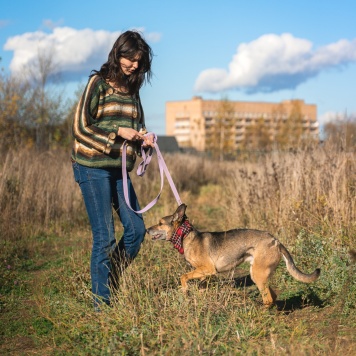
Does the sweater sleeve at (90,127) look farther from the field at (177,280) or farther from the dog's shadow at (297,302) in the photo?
the dog's shadow at (297,302)

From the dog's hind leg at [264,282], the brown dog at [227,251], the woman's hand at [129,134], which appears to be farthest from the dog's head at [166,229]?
the woman's hand at [129,134]

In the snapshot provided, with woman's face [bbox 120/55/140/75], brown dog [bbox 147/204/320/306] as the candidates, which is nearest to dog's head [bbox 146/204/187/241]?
brown dog [bbox 147/204/320/306]

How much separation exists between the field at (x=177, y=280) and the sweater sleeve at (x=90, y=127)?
1.27 m

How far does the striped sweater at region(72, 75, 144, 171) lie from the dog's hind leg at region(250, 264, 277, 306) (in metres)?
1.74

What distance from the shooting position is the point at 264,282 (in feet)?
18.3

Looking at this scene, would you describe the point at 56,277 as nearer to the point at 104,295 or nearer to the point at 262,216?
the point at 104,295

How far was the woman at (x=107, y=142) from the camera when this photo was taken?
5.01 meters

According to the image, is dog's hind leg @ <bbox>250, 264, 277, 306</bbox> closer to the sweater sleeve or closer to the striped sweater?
the striped sweater

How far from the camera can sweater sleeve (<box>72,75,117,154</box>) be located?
498 cm

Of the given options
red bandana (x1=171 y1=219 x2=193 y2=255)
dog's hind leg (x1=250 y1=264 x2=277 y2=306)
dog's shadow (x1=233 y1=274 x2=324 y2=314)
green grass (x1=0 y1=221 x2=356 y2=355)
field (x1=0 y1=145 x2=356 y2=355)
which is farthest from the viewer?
red bandana (x1=171 y1=219 x2=193 y2=255)

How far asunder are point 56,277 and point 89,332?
254cm

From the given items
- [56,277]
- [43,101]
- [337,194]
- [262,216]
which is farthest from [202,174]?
[56,277]

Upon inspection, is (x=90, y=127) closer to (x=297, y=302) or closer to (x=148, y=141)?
(x=148, y=141)

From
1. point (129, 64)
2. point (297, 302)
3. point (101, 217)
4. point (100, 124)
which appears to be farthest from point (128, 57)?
point (297, 302)
